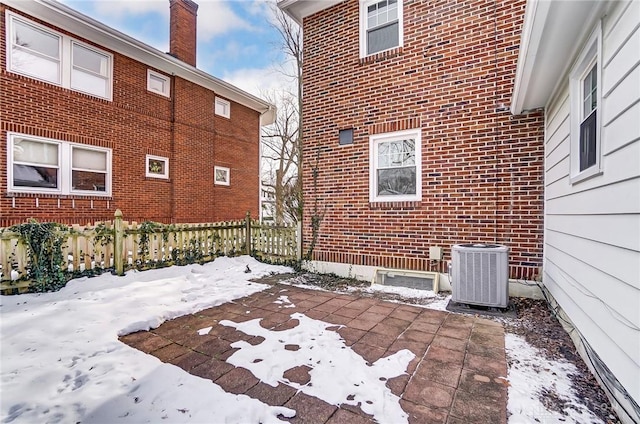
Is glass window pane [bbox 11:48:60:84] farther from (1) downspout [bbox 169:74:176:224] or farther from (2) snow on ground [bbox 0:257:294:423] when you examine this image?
(2) snow on ground [bbox 0:257:294:423]

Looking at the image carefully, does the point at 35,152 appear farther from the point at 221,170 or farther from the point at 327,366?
the point at 327,366

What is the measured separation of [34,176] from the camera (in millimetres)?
7375

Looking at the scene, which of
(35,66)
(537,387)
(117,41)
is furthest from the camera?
(117,41)

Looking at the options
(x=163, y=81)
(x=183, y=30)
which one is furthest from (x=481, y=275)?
(x=183, y=30)

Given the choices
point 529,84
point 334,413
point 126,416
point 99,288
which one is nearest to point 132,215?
point 99,288

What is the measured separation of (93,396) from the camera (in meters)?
2.01

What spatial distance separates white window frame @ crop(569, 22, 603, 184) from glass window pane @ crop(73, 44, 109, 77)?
10.8 metres

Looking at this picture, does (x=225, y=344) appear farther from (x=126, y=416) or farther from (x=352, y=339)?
(x=352, y=339)

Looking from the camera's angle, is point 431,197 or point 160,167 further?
point 160,167

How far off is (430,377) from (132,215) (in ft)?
31.8

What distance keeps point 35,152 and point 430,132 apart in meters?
9.37

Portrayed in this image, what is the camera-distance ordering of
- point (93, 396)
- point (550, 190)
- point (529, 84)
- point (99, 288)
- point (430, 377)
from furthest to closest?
point (99, 288) → point (550, 190) → point (529, 84) → point (430, 377) → point (93, 396)

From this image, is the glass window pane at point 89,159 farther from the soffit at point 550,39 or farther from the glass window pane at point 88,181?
the soffit at point 550,39

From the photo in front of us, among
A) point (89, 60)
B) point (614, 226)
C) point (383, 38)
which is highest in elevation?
point (89, 60)
